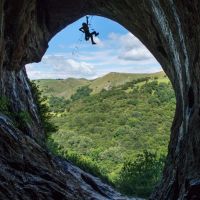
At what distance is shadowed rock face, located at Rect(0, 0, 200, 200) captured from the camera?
14.8 metres

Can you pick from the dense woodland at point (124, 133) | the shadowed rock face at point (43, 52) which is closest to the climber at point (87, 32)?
the shadowed rock face at point (43, 52)

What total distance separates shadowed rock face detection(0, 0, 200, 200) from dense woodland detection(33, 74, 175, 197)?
25471 millimetres

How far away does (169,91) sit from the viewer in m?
137

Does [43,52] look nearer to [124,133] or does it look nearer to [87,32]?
[87,32]

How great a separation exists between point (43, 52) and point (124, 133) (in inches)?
2658

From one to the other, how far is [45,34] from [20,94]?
18.5ft

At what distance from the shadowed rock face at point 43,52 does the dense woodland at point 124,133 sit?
83.6 feet

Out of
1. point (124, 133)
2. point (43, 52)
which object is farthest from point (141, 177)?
point (124, 133)

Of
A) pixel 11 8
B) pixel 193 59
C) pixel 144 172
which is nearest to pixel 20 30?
pixel 11 8

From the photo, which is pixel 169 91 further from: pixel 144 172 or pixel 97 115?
pixel 144 172

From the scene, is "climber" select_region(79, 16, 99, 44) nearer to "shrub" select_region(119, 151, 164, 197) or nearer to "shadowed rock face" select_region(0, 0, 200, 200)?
"shadowed rock face" select_region(0, 0, 200, 200)

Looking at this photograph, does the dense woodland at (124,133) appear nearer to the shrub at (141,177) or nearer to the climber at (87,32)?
Result: the shrub at (141,177)

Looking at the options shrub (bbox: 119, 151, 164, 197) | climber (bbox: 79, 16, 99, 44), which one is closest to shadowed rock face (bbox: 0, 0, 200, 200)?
climber (bbox: 79, 16, 99, 44)

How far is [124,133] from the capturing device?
99.6 meters
